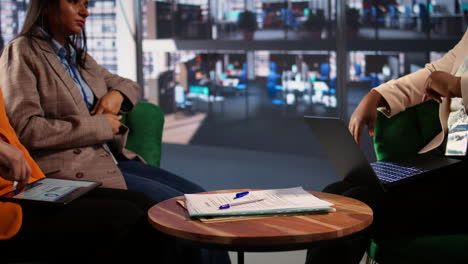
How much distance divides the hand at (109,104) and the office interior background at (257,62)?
2.33m

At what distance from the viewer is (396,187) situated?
1812 mm

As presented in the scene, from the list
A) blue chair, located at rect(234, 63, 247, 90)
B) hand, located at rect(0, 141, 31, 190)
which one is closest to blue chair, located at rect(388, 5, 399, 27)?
blue chair, located at rect(234, 63, 247, 90)

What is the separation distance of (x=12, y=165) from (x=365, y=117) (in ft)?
4.00

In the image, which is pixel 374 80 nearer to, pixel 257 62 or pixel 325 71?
pixel 325 71

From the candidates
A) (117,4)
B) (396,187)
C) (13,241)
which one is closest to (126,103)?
(13,241)

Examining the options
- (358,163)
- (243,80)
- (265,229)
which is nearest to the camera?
(265,229)

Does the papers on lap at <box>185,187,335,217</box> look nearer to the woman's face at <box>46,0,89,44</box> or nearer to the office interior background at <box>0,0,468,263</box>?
the woman's face at <box>46,0,89,44</box>

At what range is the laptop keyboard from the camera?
1.82 metres

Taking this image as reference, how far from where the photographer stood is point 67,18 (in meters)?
2.23

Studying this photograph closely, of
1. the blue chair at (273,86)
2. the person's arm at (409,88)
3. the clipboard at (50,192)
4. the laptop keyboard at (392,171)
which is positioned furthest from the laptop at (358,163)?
the blue chair at (273,86)

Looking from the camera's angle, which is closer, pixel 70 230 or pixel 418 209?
pixel 70 230

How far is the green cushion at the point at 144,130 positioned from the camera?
2658mm

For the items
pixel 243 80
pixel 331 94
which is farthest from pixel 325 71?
pixel 243 80

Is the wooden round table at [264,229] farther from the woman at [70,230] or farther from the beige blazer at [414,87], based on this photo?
the beige blazer at [414,87]
